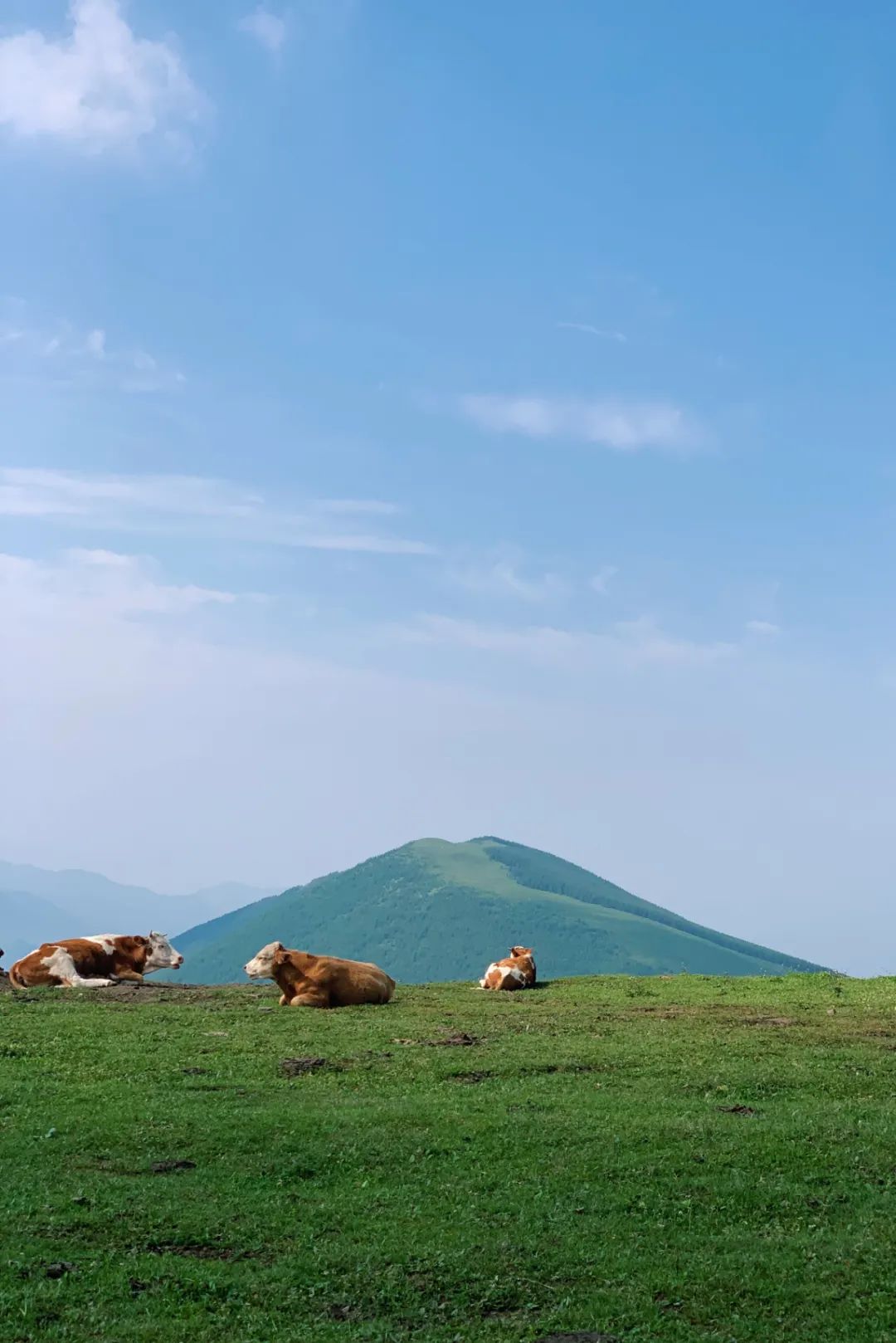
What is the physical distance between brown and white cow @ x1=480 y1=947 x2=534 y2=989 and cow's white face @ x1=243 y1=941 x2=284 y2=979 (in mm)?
5588

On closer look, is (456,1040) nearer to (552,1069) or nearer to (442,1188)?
(552,1069)

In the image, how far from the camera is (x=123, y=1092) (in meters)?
14.6

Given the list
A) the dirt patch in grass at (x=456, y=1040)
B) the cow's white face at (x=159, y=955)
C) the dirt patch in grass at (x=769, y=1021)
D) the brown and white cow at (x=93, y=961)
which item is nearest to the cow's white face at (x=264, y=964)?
the brown and white cow at (x=93, y=961)

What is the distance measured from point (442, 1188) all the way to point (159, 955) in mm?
18751

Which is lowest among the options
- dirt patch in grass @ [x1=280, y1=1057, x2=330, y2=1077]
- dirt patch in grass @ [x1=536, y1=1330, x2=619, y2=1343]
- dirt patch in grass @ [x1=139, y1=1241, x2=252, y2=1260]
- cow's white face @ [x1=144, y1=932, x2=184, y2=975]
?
dirt patch in grass @ [x1=139, y1=1241, x2=252, y2=1260]

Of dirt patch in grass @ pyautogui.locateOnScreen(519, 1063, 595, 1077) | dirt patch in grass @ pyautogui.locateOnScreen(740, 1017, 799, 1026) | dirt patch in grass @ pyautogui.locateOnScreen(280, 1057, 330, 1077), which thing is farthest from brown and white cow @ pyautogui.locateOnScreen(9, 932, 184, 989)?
dirt patch in grass @ pyautogui.locateOnScreen(740, 1017, 799, 1026)

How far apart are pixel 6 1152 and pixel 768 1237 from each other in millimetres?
7195

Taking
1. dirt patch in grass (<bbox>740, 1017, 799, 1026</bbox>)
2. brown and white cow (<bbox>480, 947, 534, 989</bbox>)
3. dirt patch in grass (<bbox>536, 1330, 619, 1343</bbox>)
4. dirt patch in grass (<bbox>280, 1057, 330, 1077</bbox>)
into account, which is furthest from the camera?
brown and white cow (<bbox>480, 947, 534, 989</bbox>)

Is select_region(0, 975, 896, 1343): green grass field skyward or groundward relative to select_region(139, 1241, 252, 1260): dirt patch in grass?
skyward

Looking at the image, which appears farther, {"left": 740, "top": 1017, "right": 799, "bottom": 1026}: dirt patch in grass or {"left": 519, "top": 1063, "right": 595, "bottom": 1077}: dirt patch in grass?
{"left": 740, "top": 1017, "right": 799, "bottom": 1026}: dirt patch in grass

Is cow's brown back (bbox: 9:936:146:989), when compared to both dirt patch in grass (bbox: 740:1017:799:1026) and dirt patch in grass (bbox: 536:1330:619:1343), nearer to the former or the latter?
dirt patch in grass (bbox: 740:1017:799:1026)

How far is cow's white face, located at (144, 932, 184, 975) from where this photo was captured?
2870 centimetres

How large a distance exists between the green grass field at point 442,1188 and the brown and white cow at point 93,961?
7159 millimetres

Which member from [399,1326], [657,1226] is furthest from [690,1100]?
[399,1326]
